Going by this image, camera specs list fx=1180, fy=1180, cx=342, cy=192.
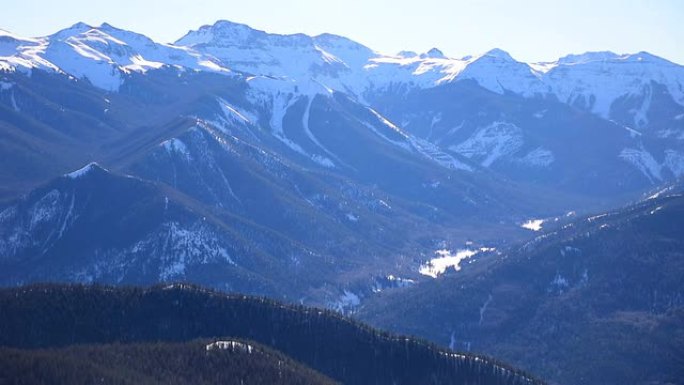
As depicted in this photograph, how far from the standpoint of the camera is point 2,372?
7697 inches

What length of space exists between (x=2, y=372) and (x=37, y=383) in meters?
5.99

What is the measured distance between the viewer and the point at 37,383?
196125mm
